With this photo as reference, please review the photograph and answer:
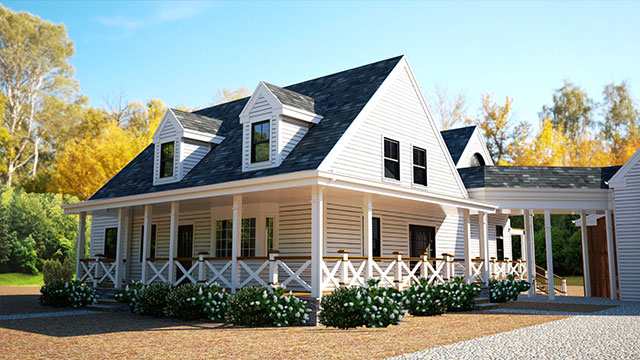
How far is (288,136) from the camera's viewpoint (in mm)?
15805

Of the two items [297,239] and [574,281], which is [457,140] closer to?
[297,239]

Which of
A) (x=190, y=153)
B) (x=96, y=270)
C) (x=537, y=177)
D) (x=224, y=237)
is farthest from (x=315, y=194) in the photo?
(x=537, y=177)

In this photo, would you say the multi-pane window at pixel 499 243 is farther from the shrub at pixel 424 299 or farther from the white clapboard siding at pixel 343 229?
the shrub at pixel 424 299

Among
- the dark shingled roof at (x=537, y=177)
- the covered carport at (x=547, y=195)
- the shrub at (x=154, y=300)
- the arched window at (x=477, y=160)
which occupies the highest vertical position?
the arched window at (x=477, y=160)

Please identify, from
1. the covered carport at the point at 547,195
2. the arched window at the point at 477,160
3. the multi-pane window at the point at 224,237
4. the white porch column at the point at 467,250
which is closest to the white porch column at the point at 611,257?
the covered carport at the point at 547,195

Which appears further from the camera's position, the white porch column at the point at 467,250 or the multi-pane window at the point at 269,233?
the white porch column at the point at 467,250

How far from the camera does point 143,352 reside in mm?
9328

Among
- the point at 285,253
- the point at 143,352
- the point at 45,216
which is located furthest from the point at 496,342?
the point at 45,216

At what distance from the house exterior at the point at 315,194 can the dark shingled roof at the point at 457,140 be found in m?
2.02

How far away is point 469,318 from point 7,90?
147 feet

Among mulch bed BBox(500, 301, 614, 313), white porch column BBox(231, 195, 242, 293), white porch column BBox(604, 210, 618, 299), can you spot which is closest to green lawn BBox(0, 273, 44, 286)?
white porch column BBox(231, 195, 242, 293)

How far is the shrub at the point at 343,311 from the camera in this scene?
1226cm

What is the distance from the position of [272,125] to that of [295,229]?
3.42 m

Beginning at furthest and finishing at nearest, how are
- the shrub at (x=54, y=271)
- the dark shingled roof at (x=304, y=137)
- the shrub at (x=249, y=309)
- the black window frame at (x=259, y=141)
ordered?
the shrub at (x=54, y=271), the black window frame at (x=259, y=141), the dark shingled roof at (x=304, y=137), the shrub at (x=249, y=309)
